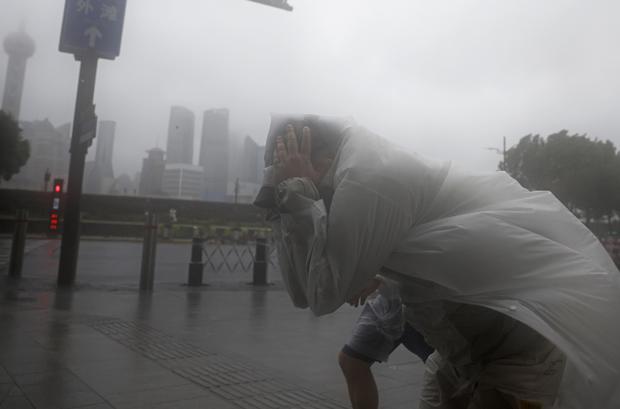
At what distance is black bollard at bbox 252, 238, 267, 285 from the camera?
38.1ft

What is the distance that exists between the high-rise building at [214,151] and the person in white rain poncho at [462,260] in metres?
44.2

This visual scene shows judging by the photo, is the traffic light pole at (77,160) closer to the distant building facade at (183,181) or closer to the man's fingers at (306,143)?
the man's fingers at (306,143)

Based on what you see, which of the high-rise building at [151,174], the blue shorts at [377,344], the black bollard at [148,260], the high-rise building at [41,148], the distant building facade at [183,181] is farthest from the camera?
the distant building facade at [183,181]

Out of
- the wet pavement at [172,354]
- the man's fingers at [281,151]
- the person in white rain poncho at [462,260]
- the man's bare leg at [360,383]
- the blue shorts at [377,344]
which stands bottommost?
the wet pavement at [172,354]

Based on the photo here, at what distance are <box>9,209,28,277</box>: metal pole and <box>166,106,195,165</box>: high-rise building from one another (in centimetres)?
3896

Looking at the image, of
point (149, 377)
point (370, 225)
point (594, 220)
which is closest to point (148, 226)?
point (149, 377)

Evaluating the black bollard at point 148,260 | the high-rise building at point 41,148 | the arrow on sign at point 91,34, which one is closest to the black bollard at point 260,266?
the black bollard at point 148,260

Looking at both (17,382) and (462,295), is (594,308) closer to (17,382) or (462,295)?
(462,295)

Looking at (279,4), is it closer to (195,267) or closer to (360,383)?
(195,267)

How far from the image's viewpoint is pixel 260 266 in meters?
11.7

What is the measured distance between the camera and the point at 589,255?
1.64 meters

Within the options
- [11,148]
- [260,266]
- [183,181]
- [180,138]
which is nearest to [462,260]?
[260,266]

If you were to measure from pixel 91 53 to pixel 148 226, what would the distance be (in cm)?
362

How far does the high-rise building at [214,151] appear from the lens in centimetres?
4769
